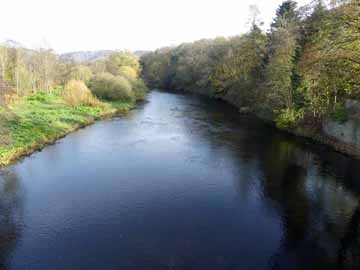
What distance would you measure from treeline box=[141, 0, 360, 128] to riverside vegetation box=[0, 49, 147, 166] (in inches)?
633

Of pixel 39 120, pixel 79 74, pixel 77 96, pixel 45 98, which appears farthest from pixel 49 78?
pixel 39 120

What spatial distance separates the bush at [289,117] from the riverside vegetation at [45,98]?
67.1 ft

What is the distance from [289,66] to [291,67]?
377 mm

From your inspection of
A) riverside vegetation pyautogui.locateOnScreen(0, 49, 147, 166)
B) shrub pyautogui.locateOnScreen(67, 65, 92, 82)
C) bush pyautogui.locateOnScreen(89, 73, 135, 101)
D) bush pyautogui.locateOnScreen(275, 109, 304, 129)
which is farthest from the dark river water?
shrub pyautogui.locateOnScreen(67, 65, 92, 82)

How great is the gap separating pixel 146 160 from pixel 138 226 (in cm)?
866

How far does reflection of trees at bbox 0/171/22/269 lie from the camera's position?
11.4 meters

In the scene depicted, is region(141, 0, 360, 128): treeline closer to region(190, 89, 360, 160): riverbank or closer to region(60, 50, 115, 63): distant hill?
region(190, 89, 360, 160): riverbank

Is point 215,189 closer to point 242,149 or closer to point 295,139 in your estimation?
point 242,149

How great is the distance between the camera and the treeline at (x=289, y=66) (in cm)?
1262

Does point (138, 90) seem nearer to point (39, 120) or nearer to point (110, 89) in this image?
point (110, 89)

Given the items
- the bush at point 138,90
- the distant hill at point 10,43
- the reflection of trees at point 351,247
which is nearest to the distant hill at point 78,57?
the distant hill at point 10,43

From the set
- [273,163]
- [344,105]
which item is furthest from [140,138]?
[344,105]

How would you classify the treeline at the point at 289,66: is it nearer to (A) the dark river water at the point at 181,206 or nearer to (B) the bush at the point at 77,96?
(A) the dark river water at the point at 181,206

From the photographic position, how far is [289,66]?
29.8 m
